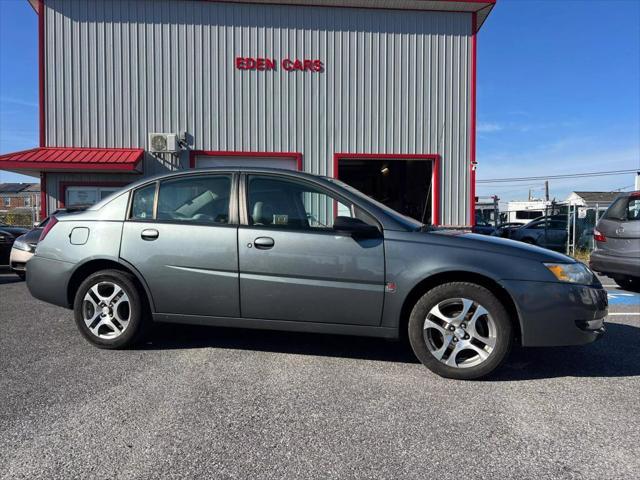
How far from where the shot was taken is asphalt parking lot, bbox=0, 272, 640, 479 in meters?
2.28

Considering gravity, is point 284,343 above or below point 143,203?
below

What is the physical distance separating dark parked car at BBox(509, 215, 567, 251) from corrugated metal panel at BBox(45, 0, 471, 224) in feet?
18.7

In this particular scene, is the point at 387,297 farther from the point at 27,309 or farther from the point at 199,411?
the point at 27,309

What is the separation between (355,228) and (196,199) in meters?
1.50

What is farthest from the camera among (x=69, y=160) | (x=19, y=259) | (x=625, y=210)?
(x=69, y=160)

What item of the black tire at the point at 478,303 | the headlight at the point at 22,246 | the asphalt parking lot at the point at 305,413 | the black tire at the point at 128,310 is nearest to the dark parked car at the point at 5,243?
the headlight at the point at 22,246

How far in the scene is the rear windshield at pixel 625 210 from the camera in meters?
7.04

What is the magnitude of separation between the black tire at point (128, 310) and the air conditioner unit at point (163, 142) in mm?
8486

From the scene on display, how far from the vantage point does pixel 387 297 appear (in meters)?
3.52

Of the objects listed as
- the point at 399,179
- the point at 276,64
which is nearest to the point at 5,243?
the point at 276,64

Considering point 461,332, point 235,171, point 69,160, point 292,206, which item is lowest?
point 461,332

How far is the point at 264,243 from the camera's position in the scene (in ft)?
12.1

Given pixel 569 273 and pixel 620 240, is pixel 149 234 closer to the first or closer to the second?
pixel 569 273

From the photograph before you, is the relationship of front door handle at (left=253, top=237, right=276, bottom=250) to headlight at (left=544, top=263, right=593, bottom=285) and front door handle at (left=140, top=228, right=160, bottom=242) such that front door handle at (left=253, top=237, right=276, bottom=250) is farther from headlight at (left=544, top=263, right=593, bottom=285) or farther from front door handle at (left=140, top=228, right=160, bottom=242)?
headlight at (left=544, top=263, right=593, bottom=285)
